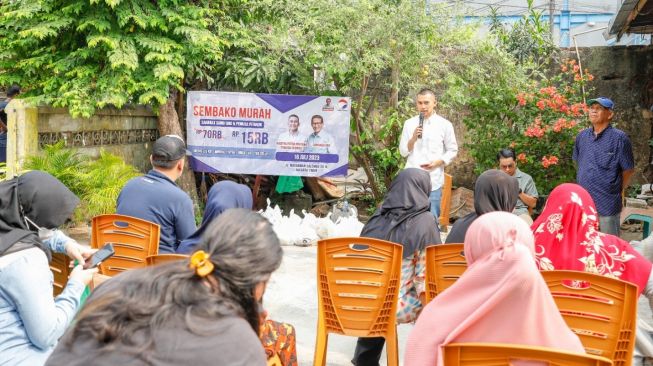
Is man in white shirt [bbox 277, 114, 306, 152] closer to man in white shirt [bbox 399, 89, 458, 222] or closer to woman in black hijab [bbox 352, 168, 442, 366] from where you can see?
man in white shirt [bbox 399, 89, 458, 222]

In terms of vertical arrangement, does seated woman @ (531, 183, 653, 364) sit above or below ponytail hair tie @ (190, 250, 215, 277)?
below

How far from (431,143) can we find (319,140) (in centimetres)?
177

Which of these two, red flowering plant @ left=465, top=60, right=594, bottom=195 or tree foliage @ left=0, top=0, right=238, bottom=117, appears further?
red flowering plant @ left=465, top=60, right=594, bottom=195

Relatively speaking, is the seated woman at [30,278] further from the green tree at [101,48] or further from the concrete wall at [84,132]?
the green tree at [101,48]

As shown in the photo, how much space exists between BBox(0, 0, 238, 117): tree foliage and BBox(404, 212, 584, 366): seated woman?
258 inches

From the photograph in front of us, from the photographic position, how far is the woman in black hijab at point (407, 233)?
4.46 m

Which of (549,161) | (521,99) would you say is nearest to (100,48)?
(521,99)

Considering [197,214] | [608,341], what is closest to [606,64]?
[197,214]

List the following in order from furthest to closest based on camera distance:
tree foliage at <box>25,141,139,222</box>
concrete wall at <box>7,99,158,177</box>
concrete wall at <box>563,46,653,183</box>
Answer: concrete wall at <box>563,46,653,183</box> → concrete wall at <box>7,99,158,177</box> → tree foliage at <box>25,141,139,222</box>

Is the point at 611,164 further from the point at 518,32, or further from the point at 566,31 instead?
the point at 566,31

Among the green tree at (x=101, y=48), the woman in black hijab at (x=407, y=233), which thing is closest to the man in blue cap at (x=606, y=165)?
the woman in black hijab at (x=407, y=233)

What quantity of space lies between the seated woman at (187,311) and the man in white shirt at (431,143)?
568cm

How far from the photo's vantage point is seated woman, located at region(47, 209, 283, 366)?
1.77 m

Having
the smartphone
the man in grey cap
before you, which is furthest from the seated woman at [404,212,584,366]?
the man in grey cap
